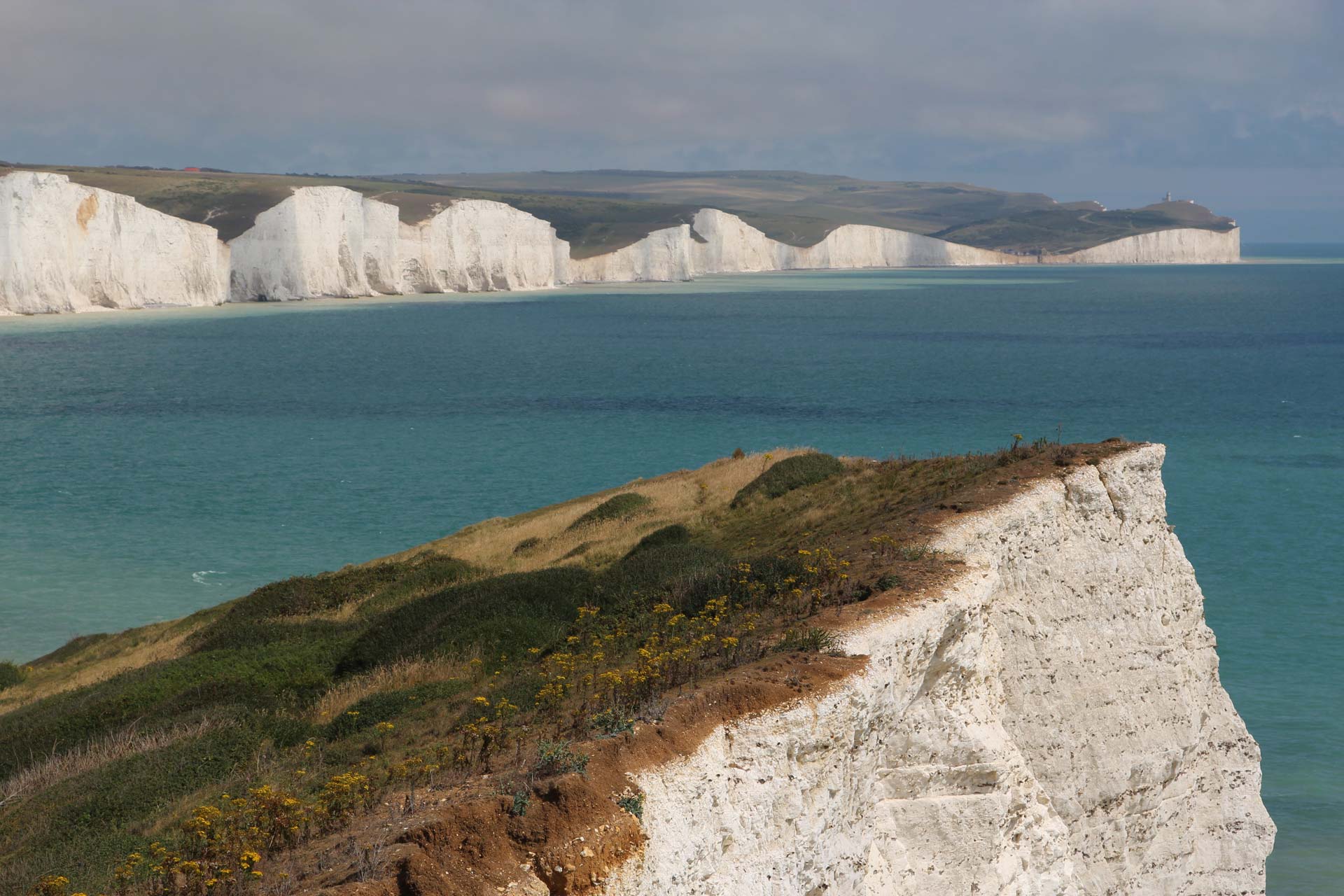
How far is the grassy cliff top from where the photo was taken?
951 cm

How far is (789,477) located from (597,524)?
558 centimetres

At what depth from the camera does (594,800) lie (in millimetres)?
9430

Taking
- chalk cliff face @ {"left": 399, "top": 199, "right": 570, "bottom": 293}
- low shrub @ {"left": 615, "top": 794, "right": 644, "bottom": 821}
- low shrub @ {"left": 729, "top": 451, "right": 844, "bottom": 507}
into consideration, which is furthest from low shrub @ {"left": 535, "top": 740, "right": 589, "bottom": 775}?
chalk cliff face @ {"left": 399, "top": 199, "right": 570, "bottom": 293}

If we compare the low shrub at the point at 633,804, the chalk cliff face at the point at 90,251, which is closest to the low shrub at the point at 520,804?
the low shrub at the point at 633,804

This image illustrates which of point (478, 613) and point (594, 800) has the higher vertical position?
point (594, 800)

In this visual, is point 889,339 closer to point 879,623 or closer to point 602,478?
point 602,478

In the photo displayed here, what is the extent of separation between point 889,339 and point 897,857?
103m

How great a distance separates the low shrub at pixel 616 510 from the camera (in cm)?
3017

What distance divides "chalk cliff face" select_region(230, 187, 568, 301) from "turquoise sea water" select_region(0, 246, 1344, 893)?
1378 centimetres

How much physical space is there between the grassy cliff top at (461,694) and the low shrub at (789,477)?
101 mm

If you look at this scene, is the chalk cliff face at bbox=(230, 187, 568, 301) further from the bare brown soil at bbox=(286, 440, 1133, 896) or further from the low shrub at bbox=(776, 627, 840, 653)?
the bare brown soil at bbox=(286, 440, 1133, 896)

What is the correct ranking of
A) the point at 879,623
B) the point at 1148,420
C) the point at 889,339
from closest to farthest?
the point at 879,623 → the point at 1148,420 → the point at 889,339

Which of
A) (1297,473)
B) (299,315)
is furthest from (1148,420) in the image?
(299,315)

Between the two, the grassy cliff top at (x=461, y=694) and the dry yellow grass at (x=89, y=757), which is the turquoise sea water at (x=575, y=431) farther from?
the dry yellow grass at (x=89, y=757)
